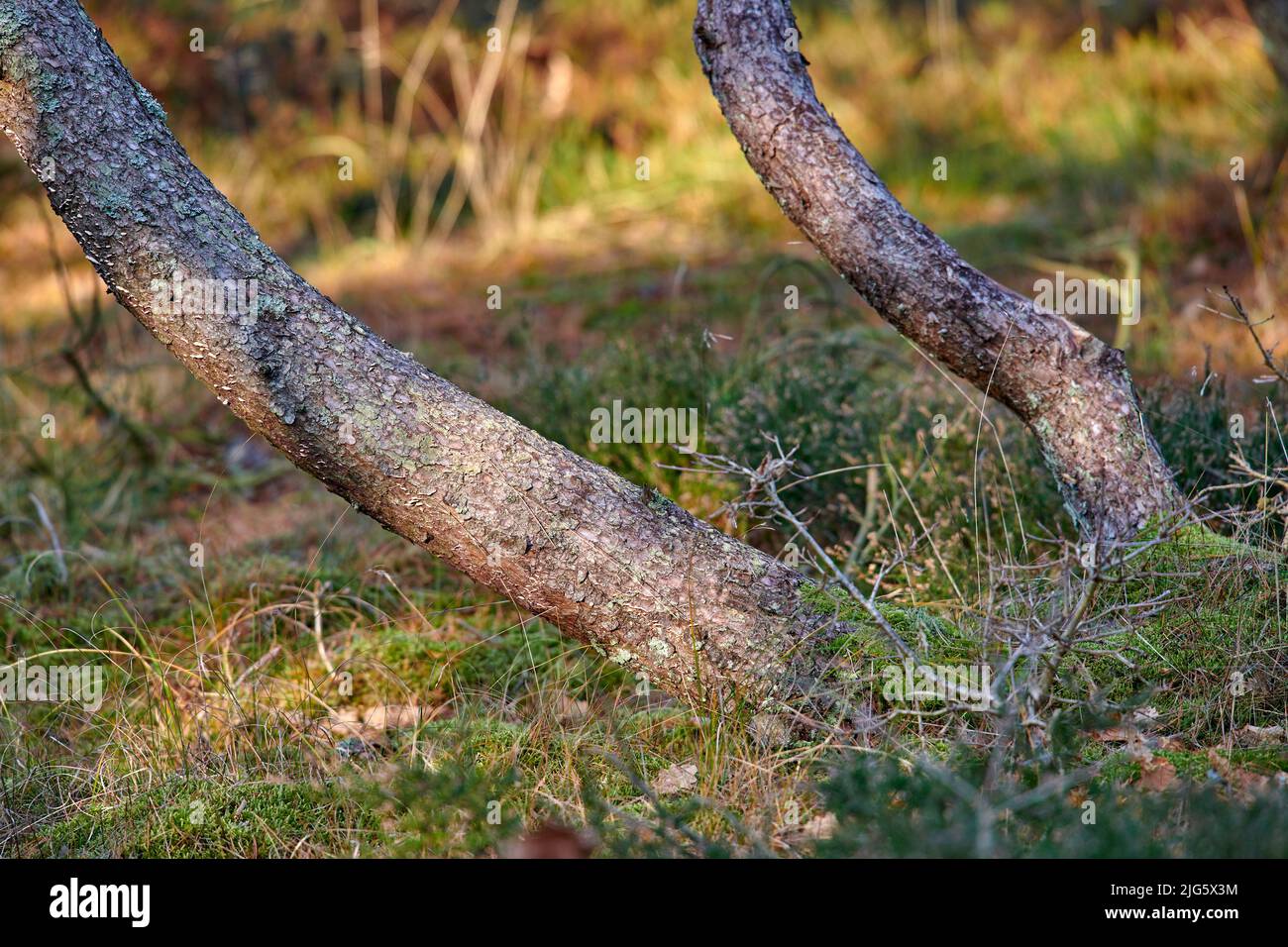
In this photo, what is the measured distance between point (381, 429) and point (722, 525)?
1.52m

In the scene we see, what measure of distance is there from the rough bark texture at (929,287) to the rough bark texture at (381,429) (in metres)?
0.81

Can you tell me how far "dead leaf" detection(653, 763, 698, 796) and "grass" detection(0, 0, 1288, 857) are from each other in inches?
0.4

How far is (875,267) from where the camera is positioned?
281cm

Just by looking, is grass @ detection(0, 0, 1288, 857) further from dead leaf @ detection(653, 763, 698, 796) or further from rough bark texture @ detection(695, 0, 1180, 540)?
rough bark texture @ detection(695, 0, 1180, 540)

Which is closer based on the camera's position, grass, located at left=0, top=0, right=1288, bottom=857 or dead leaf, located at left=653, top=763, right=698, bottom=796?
grass, located at left=0, top=0, right=1288, bottom=857

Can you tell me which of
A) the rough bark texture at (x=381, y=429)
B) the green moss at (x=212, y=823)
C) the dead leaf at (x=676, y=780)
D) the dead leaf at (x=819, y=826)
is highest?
the rough bark texture at (x=381, y=429)

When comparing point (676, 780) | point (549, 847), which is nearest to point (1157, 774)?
point (676, 780)

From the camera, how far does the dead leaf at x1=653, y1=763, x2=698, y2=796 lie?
2.31 metres

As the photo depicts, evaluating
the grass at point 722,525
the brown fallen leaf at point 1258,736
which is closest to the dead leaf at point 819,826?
the grass at point 722,525

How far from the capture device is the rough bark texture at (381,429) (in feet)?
7.41

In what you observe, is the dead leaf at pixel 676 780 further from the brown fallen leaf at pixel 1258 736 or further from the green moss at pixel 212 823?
the brown fallen leaf at pixel 1258 736

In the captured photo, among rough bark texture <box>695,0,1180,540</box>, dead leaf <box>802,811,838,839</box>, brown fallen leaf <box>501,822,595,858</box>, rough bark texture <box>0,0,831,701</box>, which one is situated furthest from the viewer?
rough bark texture <box>695,0,1180,540</box>

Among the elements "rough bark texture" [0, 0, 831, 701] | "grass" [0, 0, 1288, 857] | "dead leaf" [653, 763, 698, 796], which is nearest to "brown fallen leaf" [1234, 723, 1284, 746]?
"grass" [0, 0, 1288, 857]
